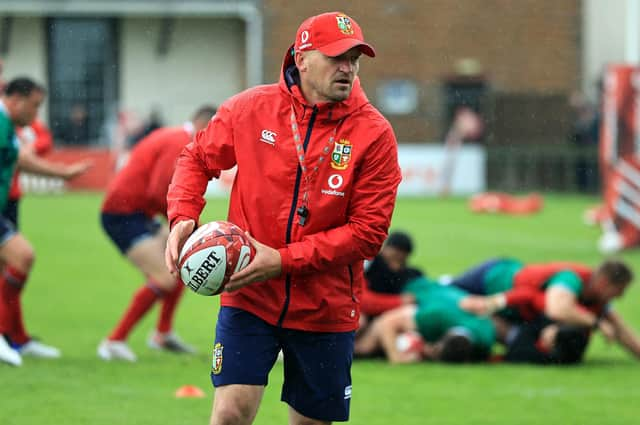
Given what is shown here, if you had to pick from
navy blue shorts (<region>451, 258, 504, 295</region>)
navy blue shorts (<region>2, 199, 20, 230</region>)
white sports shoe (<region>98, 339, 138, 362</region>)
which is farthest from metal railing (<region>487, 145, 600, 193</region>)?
white sports shoe (<region>98, 339, 138, 362</region>)

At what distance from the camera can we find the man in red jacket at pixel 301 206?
527 centimetres

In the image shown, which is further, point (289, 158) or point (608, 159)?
point (608, 159)

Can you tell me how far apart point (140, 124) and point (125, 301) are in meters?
21.5

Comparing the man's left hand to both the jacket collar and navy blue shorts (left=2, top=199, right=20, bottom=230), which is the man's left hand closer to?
the jacket collar

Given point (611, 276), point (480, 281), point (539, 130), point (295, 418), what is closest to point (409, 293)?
point (480, 281)

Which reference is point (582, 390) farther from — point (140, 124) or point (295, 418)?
point (140, 124)

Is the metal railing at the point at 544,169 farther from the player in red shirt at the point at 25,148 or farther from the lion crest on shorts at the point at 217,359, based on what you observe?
the lion crest on shorts at the point at 217,359

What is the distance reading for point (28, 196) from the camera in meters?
29.7

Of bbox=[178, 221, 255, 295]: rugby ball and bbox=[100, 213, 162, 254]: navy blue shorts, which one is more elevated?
bbox=[178, 221, 255, 295]: rugby ball

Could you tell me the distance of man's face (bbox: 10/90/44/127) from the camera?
941 centimetres

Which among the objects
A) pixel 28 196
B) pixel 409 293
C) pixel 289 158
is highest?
pixel 289 158

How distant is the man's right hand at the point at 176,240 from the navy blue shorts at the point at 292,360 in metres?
0.39

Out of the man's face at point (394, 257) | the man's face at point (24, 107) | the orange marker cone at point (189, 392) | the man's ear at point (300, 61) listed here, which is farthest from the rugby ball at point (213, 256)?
the man's face at point (394, 257)

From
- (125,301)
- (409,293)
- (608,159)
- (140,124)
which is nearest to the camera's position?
(409,293)
